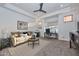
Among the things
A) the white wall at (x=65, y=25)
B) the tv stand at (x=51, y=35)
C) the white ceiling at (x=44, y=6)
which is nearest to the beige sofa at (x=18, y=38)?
the tv stand at (x=51, y=35)

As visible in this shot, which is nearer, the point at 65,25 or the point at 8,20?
the point at 8,20

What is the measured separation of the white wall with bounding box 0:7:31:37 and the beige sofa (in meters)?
0.12

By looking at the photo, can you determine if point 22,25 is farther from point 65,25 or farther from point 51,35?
point 65,25

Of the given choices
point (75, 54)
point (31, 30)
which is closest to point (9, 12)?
point (31, 30)

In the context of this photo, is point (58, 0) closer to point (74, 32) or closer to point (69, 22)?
point (69, 22)

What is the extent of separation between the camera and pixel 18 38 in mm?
1979

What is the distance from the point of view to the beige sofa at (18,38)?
1.92 metres

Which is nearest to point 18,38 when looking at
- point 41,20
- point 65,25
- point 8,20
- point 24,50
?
point 24,50

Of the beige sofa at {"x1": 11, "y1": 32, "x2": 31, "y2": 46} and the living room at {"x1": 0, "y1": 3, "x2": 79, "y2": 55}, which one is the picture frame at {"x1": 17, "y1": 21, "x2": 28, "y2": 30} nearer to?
the living room at {"x1": 0, "y1": 3, "x2": 79, "y2": 55}

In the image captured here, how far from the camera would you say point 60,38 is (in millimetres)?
2037

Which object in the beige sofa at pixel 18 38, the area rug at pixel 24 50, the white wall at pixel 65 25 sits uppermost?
the white wall at pixel 65 25

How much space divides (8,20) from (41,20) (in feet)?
2.35

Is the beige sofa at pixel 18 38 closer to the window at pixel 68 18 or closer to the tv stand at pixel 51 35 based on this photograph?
the tv stand at pixel 51 35

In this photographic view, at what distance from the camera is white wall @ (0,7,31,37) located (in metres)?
1.88
